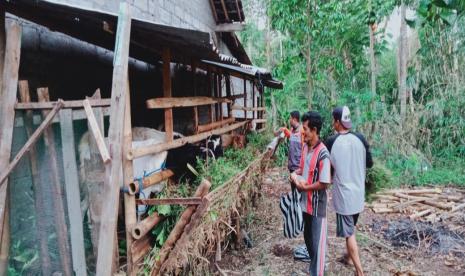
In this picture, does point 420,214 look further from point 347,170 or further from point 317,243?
point 317,243

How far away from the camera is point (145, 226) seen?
279 cm

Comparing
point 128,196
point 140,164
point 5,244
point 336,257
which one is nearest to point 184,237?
point 128,196

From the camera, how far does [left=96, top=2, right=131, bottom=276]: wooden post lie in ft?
7.47

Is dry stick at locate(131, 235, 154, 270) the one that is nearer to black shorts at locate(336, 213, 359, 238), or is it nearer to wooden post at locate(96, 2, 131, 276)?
wooden post at locate(96, 2, 131, 276)

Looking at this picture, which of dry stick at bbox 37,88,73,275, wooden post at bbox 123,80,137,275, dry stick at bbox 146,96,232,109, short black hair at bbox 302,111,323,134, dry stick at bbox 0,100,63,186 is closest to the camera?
dry stick at bbox 0,100,63,186

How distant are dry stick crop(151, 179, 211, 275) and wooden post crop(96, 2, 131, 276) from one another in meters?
0.59

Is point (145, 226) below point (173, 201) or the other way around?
below

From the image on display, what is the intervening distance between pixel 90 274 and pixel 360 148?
9.21 ft

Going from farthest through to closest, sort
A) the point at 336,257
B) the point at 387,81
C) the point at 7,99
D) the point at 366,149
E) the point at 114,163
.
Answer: the point at 387,81
the point at 336,257
the point at 366,149
the point at 7,99
the point at 114,163

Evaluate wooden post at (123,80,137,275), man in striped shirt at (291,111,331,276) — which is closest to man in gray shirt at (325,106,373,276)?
man in striped shirt at (291,111,331,276)

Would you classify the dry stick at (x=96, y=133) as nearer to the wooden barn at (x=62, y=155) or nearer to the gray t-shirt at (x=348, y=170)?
the wooden barn at (x=62, y=155)

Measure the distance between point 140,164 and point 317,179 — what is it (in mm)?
1744

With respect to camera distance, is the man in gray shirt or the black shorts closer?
the man in gray shirt

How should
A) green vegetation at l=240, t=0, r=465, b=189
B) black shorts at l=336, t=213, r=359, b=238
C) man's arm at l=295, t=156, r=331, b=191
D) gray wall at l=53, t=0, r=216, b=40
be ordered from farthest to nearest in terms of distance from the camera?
green vegetation at l=240, t=0, r=465, b=189
gray wall at l=53, t=0, r=216, b=40
black shorts at l=336, t=213, r=359, b=238
man's arm at l=295, t=156, r=331, b=191
